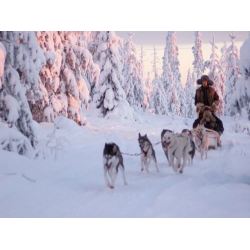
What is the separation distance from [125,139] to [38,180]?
19.3ft

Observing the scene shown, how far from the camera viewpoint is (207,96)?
32.1 ft

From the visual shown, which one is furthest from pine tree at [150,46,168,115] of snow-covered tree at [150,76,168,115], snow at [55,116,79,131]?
snow at [55,116,79,131]

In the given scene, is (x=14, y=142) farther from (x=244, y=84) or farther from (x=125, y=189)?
(x=244, y=84)

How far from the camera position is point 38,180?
598cm

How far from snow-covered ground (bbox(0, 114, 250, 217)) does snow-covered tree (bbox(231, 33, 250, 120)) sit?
4.93 ft

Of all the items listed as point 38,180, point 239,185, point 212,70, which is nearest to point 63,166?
point 38,180

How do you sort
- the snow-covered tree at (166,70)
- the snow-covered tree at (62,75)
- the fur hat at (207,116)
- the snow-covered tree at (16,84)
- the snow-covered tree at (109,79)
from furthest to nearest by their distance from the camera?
the snow-covered tree at (166,70), the snow-covered tree at (109,79), the snow-covered tree at (62,75), the fur hat at (207,116), the snow-covered tree at (16,84)

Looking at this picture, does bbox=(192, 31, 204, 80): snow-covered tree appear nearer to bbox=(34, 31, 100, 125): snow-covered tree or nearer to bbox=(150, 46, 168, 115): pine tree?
bbox=(150, 46, 168, 115): pine tree

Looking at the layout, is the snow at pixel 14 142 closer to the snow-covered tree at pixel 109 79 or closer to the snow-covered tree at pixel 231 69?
the snow-covered tree at pixel 109 79

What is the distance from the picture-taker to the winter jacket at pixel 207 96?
32.0ft

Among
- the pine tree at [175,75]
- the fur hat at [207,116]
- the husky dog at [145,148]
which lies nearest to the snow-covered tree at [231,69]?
the pine tree at [175,75]

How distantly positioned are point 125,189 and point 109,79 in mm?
14987

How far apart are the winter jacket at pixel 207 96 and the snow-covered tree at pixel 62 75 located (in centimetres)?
616
